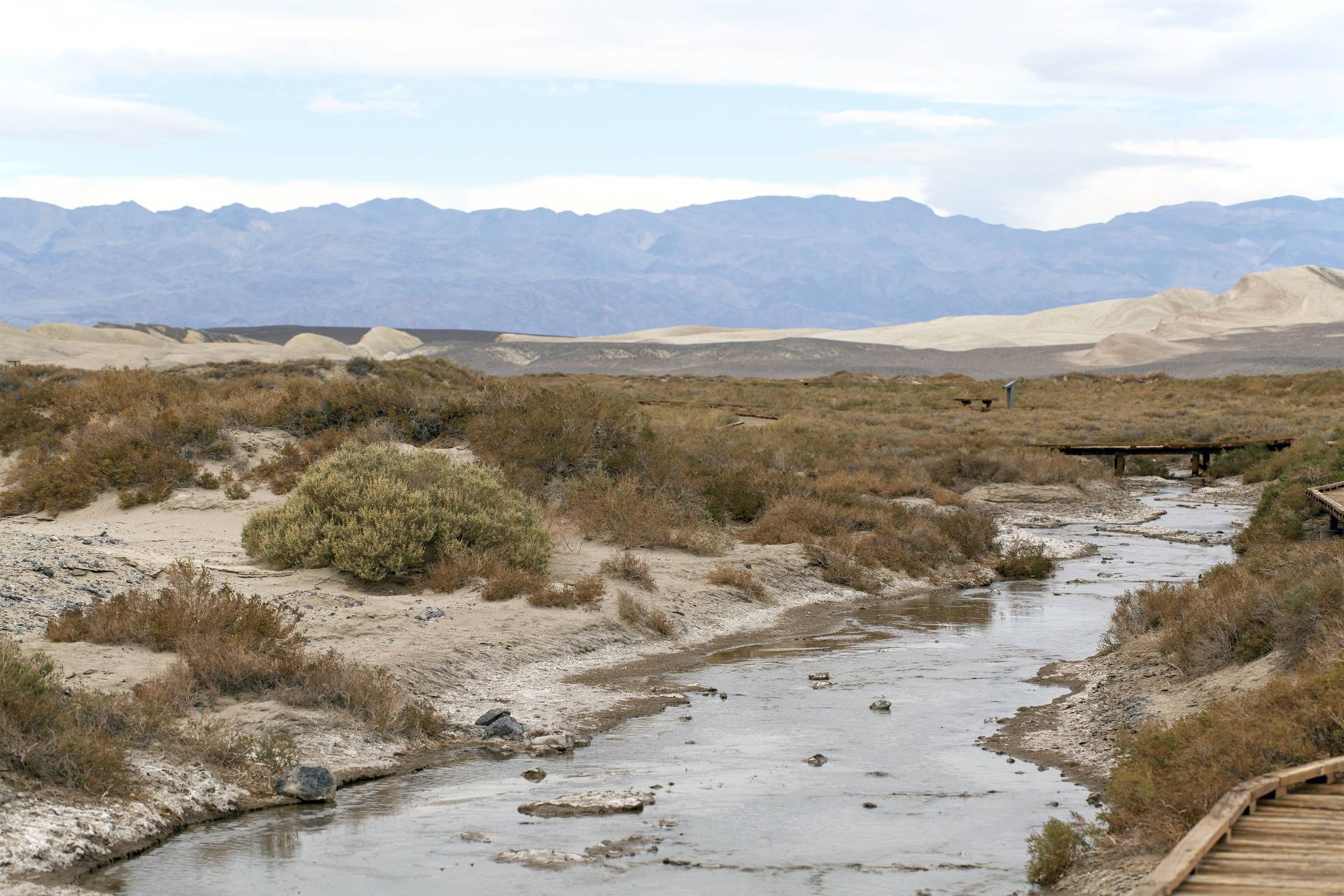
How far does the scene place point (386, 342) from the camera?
16012 cm

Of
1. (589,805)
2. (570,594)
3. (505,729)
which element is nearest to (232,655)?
(505,729)

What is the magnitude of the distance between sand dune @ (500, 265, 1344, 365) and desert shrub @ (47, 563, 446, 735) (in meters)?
129

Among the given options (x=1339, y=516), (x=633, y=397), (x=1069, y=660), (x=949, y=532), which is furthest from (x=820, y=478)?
(x=633, y=397)

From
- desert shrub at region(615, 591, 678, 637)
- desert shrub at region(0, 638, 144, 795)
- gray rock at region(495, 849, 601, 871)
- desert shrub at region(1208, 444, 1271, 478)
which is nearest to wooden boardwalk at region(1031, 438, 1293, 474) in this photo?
A: desert shrub at region(1208, 444, 1271, 478)

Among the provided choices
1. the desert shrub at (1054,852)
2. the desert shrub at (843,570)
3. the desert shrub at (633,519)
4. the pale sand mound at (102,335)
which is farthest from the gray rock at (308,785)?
the pale sand mound at (102,335)

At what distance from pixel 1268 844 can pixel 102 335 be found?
431ft

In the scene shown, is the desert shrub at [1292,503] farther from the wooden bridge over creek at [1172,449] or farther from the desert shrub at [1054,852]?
the desert shrub at [1054,852]

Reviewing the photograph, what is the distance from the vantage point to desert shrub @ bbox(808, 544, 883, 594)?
20.3 meters

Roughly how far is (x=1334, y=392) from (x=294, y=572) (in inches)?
2303

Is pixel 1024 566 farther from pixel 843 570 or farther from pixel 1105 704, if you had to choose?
pixel 1105 704

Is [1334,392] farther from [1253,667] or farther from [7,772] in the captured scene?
[7,772]

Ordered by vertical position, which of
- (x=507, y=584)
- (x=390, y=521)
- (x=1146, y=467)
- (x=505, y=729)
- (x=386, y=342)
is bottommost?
(x=1146, y=467)

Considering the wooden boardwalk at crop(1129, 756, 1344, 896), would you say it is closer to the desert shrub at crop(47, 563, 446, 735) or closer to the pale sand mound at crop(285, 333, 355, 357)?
the desert shrub at crop(47, 563, 446, 735)

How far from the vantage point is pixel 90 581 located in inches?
547
